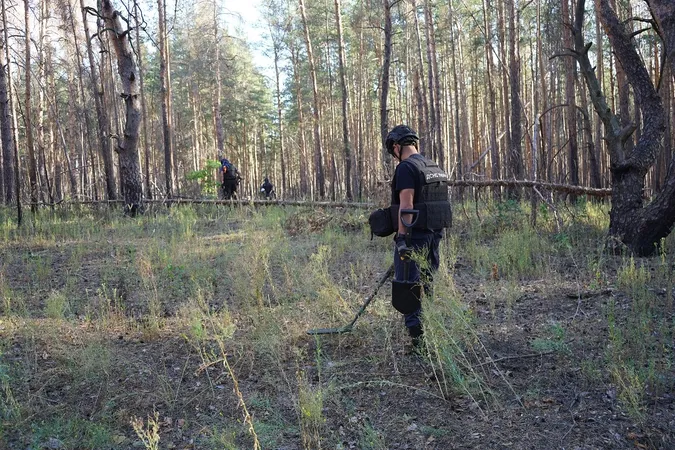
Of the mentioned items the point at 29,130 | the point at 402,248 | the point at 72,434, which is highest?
the point at 29,130

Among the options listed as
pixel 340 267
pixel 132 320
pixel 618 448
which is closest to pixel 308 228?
pixel 340 267

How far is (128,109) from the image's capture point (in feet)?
41.4

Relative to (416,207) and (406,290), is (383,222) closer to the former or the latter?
(416,207)

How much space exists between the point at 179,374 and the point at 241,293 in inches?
60.1

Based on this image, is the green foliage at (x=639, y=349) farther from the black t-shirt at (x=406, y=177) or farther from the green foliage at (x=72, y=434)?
the green foliage at (x=72, y=434)

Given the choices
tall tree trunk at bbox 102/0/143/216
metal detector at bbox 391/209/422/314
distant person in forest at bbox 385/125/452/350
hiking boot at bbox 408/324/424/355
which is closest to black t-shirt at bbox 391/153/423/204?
distant person in forest at bbox 385/125/452/350

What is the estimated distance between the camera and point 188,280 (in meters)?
6.53

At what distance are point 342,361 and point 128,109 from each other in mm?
10995

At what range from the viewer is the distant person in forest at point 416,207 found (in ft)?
12.8

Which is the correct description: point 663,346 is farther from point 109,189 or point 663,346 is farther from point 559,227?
point 109,189

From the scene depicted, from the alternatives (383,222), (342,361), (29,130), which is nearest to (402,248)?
(383,222)

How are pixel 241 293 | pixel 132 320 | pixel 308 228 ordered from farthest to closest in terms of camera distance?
pixel 308 228 → pixel 241 293 → pixel 132 320

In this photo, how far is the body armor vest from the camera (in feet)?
12.9

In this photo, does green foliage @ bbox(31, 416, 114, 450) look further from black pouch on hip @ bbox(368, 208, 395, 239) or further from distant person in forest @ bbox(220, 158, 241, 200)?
distant person in forest @ bbox(220, 158, 241, 200)
